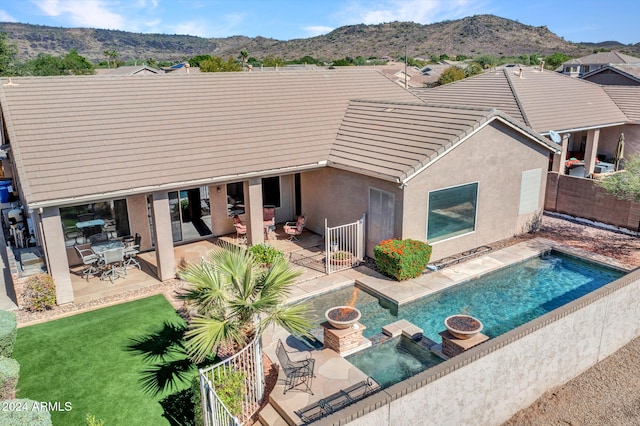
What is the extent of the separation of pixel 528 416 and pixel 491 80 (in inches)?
898

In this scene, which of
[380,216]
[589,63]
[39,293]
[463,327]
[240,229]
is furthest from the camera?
[589,63]

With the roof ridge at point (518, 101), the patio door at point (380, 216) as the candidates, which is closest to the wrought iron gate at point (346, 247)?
the patio door at point (380, 216)

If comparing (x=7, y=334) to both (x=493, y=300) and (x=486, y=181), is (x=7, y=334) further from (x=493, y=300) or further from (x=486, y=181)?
(x=486, y=181)

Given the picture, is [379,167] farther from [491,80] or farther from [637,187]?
[491,80]

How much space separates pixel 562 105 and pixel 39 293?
88.0ft

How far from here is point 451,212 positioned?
17516 millimetres

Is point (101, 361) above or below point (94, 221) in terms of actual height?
below

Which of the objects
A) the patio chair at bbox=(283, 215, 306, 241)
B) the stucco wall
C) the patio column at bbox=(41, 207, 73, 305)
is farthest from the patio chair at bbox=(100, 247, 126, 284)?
the stucco wall

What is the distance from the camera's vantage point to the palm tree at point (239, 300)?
29.3ft

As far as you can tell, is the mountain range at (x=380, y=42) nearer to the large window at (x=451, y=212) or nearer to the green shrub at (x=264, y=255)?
the large window at (x=451, y=212)

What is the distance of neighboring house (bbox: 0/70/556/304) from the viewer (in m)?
15.0

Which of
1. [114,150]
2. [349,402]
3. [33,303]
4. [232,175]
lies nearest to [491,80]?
[232,175]

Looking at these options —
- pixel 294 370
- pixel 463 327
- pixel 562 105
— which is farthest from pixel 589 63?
pixel 294 370

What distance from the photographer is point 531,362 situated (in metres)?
9.85
